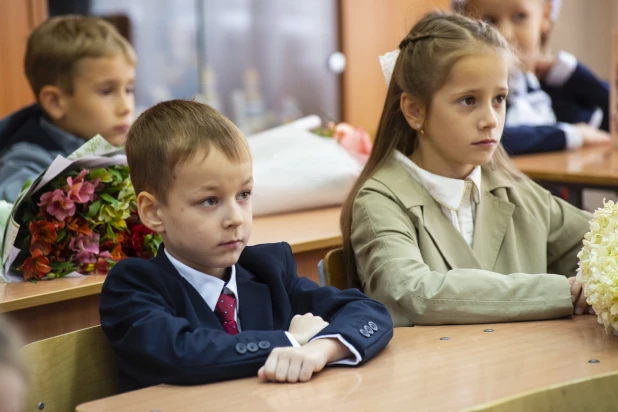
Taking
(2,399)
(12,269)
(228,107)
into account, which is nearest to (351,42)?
(228,107)

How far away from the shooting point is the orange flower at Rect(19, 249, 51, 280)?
2.05 m

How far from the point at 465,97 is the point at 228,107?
7.97 feet

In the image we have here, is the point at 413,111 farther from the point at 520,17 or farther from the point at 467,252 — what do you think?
the point at 520,17

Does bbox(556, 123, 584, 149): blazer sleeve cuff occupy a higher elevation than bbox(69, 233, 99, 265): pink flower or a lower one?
lower

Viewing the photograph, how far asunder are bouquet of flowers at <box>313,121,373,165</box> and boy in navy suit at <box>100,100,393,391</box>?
140 cm

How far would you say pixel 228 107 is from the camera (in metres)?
4.34

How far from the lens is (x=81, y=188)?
2.10 meters

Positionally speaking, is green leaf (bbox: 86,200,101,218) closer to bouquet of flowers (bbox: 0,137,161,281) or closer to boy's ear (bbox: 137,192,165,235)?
bouquet of flowers (bbox: 0,137,161,281)

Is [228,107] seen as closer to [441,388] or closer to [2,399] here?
[441,388]

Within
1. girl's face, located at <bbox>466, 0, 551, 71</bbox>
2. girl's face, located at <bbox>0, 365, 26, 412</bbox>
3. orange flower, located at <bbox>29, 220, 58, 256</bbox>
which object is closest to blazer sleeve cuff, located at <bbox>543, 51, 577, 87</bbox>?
girl's face, located at <bbox>466, 0, 551, 71</bbox>

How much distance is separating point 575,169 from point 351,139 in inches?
30.1

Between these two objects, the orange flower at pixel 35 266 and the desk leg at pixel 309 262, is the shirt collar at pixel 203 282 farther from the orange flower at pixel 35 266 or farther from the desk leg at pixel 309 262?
the desk leg at pixel 309 262

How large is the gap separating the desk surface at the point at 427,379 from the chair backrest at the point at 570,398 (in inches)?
0.7

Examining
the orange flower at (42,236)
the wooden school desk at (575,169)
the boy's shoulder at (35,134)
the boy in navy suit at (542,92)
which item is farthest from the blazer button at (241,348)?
the boy in navy suit at (542,92)
